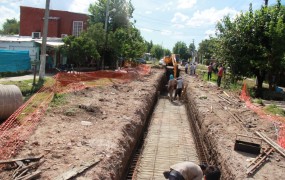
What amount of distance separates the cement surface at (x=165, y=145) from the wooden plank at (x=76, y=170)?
2.65m

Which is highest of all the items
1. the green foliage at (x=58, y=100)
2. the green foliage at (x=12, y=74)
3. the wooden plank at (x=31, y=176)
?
the green foliage at (x=12, y=74)

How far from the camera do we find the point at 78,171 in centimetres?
696

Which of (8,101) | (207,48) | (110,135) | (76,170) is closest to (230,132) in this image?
(110,135)

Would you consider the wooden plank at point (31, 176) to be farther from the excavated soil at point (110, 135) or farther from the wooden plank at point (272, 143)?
the wooden plank at point (272, 143)

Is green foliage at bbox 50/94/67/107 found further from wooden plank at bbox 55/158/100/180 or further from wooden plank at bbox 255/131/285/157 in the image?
wooden plank at bbox 255/131/285/157

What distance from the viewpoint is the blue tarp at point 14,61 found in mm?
23641

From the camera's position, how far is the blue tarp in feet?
77.6

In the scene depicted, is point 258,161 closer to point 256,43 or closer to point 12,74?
point 256,43

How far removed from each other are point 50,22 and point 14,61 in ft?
57.9

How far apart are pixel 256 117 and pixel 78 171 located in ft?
32.7

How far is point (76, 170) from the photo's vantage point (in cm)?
702

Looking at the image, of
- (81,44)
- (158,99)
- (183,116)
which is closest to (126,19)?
(81,44)

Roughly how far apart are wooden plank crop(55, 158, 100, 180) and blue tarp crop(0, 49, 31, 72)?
17.6 m

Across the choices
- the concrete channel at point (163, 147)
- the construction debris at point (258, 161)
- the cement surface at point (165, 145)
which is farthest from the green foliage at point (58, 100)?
the construction debris at point (258, 161)
